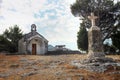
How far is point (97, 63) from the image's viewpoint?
20.7m

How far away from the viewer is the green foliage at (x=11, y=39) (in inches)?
1959

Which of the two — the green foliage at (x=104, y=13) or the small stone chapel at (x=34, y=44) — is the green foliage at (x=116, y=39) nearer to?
the green foliage at (x=104, y=13)

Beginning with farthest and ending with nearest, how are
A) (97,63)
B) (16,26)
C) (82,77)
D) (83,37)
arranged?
(16,26) < (83,37) < (97,63) < (82,77)

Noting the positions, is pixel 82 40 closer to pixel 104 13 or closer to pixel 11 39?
pixel 104 13

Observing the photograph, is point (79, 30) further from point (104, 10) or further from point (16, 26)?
point (16, 26)

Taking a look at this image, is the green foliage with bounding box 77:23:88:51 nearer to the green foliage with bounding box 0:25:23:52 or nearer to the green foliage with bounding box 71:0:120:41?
the green foliage with bounding box 71:0:120:41

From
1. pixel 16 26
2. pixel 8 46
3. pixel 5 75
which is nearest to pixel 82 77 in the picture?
pixel 5 75

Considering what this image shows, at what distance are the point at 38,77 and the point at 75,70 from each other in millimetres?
3508

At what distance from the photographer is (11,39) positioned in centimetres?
5388

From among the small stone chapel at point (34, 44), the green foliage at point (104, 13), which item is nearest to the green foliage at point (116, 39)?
the green foliage at point (104, 13)

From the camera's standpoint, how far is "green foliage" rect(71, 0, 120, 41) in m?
47.7

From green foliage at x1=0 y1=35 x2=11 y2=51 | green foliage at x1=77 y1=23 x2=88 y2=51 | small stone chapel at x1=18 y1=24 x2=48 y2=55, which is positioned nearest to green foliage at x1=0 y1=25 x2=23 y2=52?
green foliage at x1=0 y1=35 x2=11 y2=51

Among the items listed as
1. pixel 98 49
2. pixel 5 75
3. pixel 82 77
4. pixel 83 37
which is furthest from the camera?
pixel 83 37

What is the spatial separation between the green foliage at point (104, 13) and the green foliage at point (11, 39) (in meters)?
15.4
